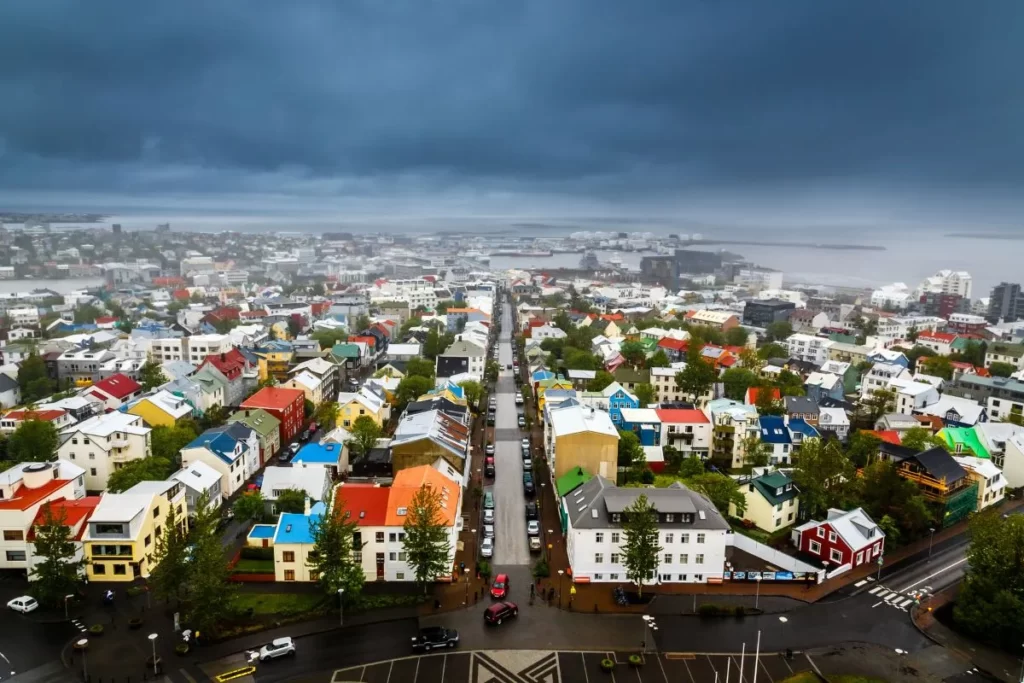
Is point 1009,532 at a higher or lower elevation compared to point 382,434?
higher

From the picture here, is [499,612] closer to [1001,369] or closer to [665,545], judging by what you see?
[665,545]

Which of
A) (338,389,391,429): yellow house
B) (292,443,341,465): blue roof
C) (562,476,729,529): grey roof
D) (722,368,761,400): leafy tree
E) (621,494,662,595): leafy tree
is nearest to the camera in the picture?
(621,494,662,595): leafy tree

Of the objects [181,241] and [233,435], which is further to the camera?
[181,241]

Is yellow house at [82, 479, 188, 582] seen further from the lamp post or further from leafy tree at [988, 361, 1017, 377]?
leafy tree at [988, 361, 1017, 377]

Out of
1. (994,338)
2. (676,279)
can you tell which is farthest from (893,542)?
(676,279)

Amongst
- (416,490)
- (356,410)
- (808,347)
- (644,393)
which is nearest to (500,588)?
(416,490)

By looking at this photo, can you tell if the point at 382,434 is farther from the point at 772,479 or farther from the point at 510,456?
the point at 772,479

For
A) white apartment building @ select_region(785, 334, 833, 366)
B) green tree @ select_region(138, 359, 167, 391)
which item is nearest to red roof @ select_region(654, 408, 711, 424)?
green tree @ select_region(138, 359, 167, 391)
